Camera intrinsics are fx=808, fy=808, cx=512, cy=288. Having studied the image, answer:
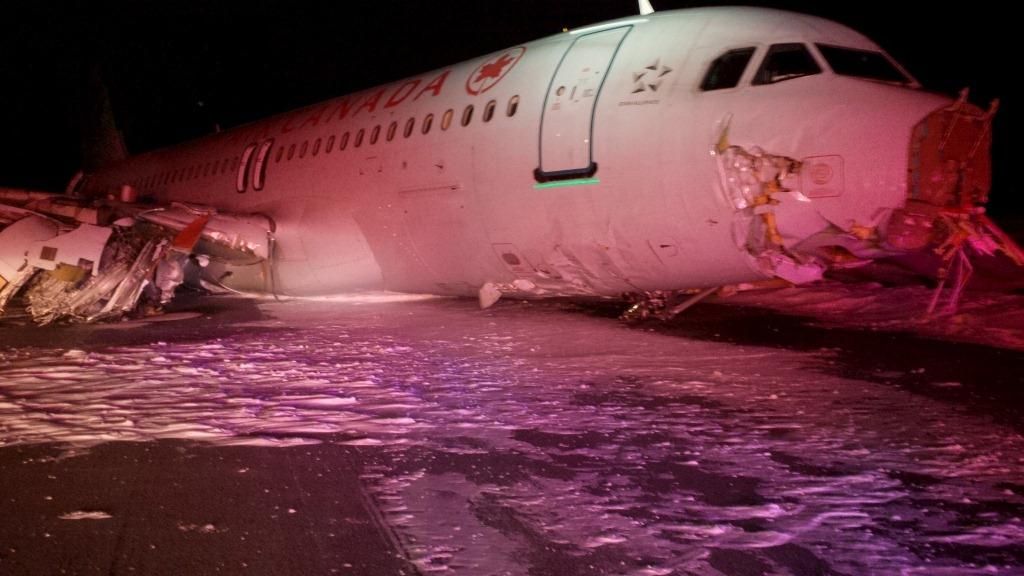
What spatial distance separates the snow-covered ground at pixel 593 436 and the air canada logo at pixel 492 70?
270 cm

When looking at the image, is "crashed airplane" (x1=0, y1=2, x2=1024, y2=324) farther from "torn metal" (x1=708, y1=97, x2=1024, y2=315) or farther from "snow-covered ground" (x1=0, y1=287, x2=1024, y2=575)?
"snow-covered ground" (x1=0, y1=287, x2=1024, y2=575)

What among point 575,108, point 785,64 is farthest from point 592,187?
point 785,64

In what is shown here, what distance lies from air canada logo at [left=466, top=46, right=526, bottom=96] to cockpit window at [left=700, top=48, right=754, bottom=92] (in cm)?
254

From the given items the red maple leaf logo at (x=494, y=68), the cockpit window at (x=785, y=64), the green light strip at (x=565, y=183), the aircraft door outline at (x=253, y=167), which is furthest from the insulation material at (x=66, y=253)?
the cockpit window at (x=785, y=64)

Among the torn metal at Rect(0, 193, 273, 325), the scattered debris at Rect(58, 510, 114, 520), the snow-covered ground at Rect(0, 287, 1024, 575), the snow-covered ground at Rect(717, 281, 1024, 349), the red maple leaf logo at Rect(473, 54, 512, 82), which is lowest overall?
the snow-covered ground at Rect(717, 281, 1024, 349)

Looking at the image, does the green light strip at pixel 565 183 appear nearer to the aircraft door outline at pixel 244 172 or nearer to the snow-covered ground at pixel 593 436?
the snow-covered ground at pixel 593 436

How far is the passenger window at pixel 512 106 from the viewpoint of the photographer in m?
8.09

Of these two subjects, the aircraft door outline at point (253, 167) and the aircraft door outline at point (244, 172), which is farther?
the aircraft door outline at point (244, 172)

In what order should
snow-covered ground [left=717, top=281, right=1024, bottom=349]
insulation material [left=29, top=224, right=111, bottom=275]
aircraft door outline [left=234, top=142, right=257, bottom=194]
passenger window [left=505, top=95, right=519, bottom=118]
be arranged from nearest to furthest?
passenger window [left=505, top=95, right=519, bottom=118]
snow-covered ground [left=717, top=281, right=1024, bottom=349]
insulation material [left=29, top=224, right=111, bottom=275]
aircraft door outline [left=234, top=142, right=257, bottom=194]

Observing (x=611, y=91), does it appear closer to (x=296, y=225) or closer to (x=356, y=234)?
(x=356, y=234)

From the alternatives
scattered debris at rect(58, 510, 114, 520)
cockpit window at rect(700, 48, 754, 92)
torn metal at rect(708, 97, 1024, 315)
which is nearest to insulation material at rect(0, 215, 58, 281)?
scattered debris at rect(58, 510, 114, 520)

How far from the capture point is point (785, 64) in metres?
6.44

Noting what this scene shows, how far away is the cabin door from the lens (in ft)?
24.2

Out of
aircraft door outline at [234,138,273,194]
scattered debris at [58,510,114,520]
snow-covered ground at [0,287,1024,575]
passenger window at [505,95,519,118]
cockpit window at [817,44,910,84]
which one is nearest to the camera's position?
snow-covered ground at [0,287,1024,575]
